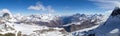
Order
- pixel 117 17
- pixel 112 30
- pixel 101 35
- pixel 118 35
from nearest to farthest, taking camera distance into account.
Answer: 1. pixel 118 35
2. pixel 112 30
3. pixel 101 35
4. pixel 117 17

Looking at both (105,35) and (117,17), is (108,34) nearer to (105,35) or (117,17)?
(105,35)

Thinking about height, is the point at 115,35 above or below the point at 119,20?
below

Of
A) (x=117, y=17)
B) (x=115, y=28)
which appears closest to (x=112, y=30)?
(x=115, y=28)

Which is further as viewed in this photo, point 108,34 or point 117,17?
point 117,17

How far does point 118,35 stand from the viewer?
15550cm

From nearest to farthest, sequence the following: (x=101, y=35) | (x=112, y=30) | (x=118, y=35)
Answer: (x=118, y=35) < (x=112, y=30) < (x=101, y=35)

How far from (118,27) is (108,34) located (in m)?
8.97

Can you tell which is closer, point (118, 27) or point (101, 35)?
point (118, 27)

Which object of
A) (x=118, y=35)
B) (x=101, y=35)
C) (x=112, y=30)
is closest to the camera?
(x=118, y=35)

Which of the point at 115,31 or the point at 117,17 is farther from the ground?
the point at 117,17

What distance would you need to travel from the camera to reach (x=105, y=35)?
168625 millimetres

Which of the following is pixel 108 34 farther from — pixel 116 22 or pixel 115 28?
pixel 116 22

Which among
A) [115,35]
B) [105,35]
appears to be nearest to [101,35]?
[105,35]

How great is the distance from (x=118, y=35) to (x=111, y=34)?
620 centimetres
